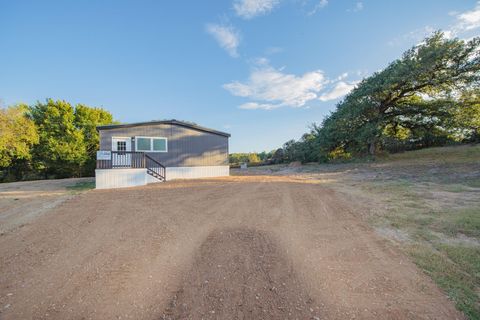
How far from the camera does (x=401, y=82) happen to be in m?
14.8

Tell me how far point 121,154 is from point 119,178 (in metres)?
1.30

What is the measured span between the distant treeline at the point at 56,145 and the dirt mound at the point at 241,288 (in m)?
20.3

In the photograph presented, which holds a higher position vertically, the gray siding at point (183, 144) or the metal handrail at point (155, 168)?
the gray siding at point (183, 144)

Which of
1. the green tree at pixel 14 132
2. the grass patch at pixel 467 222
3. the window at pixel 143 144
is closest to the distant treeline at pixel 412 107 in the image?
the grass patch at pixel 467 222

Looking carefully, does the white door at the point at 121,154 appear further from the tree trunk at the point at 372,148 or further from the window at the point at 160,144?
the tree trunk at the point at 372,148

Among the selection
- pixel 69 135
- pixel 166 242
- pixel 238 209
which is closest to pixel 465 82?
pixel 238 209

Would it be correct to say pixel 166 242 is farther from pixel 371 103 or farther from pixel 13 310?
pixel 371 103

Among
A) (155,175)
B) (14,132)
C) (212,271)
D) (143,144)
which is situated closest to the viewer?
(212,271)

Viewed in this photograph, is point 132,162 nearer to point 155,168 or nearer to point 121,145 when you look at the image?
point 155,168

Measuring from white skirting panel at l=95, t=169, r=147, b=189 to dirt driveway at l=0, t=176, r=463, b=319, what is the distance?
533 centimetres

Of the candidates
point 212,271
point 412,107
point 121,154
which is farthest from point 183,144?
point 412,107

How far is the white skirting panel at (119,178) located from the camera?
9.59m

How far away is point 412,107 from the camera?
15906 millimetres

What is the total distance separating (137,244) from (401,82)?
64.3ft
